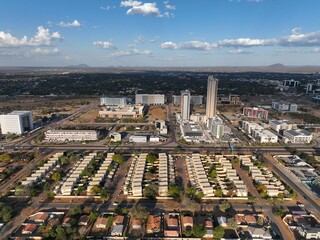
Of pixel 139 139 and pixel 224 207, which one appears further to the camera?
pixel 139 139

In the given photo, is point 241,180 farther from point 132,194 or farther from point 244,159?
point 132,194

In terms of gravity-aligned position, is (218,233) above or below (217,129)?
below

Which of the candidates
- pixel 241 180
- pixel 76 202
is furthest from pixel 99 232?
pixel 241 180

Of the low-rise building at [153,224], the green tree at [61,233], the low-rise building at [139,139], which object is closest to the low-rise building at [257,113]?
the low-rise building at [139,139]

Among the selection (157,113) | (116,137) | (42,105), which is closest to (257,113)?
(157,113)

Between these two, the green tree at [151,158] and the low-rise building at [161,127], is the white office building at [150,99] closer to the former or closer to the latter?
the low-rise building at [161,127]

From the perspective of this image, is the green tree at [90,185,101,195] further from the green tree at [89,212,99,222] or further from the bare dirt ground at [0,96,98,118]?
the bare dirt ground at [0,96,98,118]

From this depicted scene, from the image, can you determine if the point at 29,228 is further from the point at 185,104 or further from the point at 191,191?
the point at 185,104
